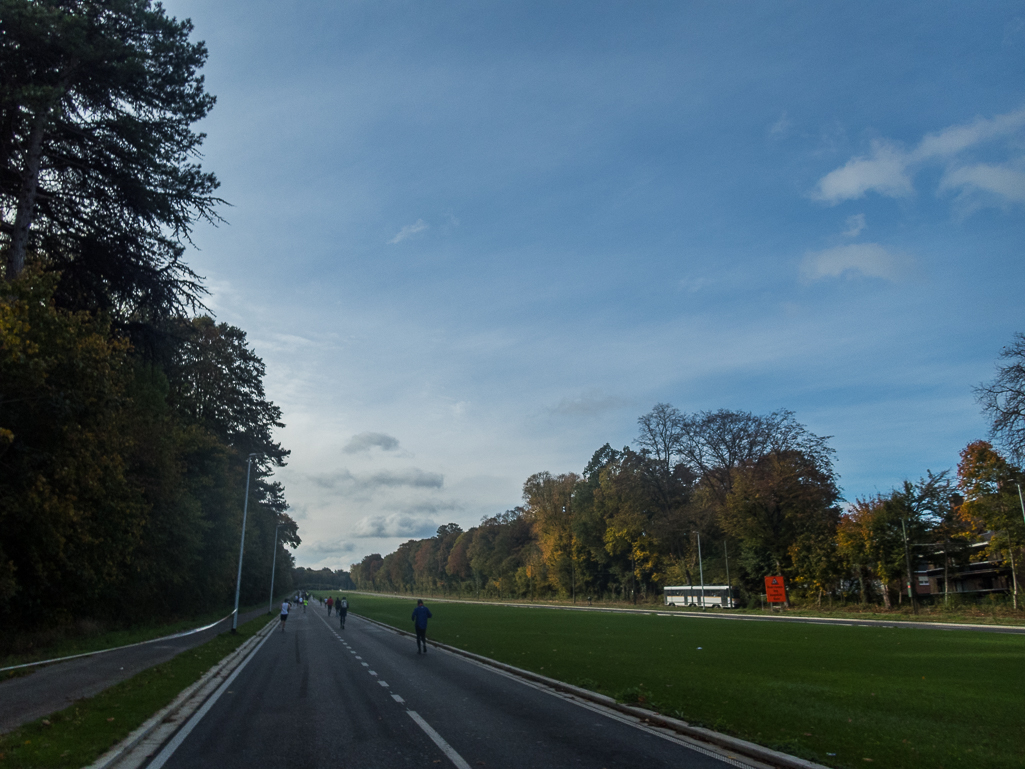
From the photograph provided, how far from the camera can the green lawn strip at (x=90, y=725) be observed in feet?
25.8

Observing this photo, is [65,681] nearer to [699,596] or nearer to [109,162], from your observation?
[109,162]

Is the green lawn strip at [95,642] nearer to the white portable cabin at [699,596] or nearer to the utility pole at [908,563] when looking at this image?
the utility pole at [908,563]

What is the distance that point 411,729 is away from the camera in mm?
9977

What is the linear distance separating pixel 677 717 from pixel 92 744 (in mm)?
8020

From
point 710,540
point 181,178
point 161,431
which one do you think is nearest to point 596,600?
point 710,540

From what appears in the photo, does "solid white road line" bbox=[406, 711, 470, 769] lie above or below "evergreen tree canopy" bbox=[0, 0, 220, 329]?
below

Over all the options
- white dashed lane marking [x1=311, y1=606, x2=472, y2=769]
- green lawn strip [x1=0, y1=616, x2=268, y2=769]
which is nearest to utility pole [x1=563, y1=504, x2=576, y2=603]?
green lawn strip [x1=0, y1=616, x2=268, y2=769]

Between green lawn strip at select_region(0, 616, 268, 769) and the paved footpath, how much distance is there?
0.37m

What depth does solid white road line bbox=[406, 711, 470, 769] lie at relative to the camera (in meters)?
7.96

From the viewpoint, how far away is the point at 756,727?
31.8 feet

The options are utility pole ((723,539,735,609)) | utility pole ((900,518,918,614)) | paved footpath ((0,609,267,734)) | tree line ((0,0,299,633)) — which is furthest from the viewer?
utility pole ((723,539,735,609))

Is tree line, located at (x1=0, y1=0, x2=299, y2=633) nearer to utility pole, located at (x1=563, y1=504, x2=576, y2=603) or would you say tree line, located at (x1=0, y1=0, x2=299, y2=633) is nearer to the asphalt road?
the asphalt road

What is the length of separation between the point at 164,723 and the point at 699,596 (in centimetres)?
5978

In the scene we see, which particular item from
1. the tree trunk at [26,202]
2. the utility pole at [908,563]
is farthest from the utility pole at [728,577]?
the tree trunk at [26,202]
